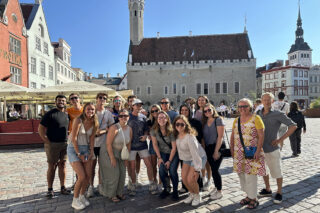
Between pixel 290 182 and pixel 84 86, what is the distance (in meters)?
9.22

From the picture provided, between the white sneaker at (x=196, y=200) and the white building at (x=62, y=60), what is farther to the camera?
the white building at (x=62, y=60)

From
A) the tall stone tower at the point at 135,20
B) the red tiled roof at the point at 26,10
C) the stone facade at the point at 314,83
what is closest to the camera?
the red tiled roof at the point at 26,10

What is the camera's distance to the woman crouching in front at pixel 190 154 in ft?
10.6

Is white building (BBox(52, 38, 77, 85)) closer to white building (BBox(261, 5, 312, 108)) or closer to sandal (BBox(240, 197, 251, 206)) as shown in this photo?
sandal (BBox(240, 197, 251, 206))

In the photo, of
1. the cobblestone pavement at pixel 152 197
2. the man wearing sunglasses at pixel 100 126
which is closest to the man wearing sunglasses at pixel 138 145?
the cobblestone pavement at pixel 152 197

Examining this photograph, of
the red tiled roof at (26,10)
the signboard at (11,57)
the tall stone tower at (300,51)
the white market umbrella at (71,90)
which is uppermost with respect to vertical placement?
the tall stone tower at (300,51)

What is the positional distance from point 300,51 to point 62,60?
7431cm

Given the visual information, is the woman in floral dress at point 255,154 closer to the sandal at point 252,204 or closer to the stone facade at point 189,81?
the sandal at point 252,204

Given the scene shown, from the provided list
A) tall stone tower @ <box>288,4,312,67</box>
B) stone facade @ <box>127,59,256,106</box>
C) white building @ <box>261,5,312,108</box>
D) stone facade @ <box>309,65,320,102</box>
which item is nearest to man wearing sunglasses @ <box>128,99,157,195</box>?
stone facade @ <box>127,59,256,106</box>

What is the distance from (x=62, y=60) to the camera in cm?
2944

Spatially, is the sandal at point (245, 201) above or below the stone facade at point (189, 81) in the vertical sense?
below

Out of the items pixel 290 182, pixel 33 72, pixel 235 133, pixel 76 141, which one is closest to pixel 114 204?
pixel 76 141

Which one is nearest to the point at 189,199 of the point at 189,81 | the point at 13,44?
the point at 13,44

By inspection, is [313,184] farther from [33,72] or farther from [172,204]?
[33,72]
